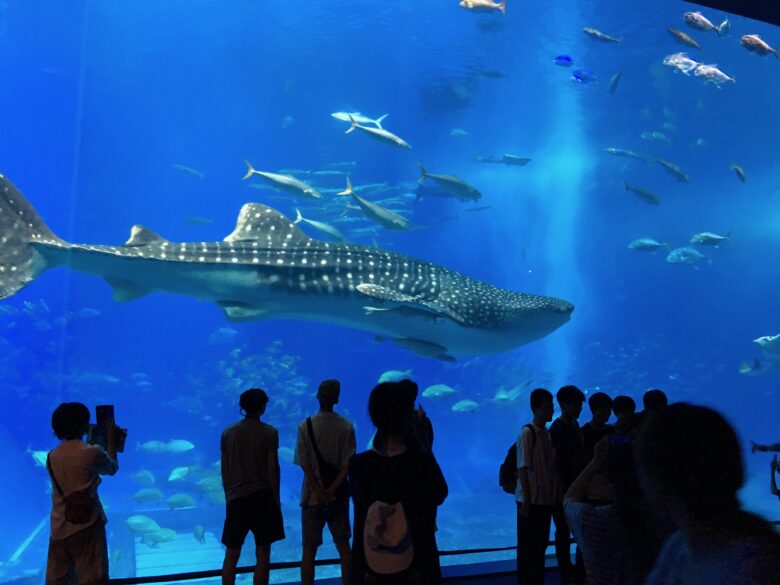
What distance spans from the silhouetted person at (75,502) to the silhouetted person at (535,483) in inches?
87.5

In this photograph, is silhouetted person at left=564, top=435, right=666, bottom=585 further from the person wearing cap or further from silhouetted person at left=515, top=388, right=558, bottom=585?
the person wearing cap

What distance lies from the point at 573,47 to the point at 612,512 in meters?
22.4

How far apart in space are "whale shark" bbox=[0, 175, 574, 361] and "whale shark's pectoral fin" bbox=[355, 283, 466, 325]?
0.01m

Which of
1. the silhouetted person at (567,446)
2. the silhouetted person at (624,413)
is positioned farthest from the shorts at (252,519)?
the silhouetted person at (624,413)

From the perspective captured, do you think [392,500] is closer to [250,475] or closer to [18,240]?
[250,475]

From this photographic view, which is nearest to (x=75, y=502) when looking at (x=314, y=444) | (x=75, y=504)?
(x=75, y=504)

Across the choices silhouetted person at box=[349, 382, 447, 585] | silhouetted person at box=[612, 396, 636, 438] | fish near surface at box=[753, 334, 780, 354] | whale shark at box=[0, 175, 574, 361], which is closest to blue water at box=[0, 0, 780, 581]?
fish near surface at box=[753, 334, 780, 354]

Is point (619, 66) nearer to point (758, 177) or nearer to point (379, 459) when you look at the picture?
point (758, 177)

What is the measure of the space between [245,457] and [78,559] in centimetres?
92

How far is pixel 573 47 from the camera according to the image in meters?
21.1

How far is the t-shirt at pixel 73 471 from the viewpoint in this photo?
2861 millimetres

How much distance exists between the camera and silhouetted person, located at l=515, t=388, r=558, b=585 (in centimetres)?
Result: 348

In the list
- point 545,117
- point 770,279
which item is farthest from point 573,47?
point 770,279

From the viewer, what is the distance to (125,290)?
5.28m
